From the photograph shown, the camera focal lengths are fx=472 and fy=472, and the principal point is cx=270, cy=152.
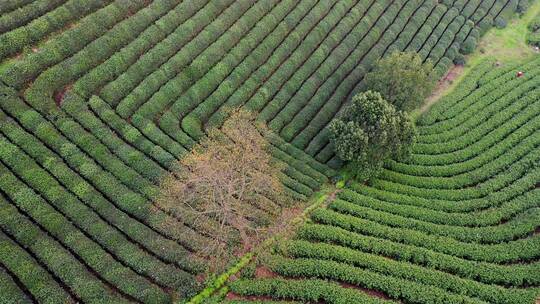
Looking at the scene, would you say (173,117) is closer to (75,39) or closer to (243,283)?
(75,39)

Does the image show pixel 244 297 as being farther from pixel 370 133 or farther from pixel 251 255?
pixel 370 133

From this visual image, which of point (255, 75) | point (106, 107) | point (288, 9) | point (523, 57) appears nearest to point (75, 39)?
point (106, 107)

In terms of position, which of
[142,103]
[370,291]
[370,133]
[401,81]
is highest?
[401,81]

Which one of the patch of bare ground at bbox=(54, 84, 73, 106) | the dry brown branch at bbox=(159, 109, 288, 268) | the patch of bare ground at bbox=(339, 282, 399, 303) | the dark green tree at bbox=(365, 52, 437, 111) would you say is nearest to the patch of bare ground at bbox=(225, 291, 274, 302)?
the dry brown branch at bbox=(159, 109, 288, 268)

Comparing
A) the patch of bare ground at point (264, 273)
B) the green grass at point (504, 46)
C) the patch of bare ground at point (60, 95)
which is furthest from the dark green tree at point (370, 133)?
the patch of bare ground at point (60, 95)

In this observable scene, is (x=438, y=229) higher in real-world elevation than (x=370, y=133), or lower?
lower

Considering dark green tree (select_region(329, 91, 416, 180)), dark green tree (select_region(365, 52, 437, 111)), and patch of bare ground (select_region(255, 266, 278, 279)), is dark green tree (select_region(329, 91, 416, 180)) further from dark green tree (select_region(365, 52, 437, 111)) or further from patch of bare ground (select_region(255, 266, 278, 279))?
patch of bare ground (select_region(255, 266, 278, 279))

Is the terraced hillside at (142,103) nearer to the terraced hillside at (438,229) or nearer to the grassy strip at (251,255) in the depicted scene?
the grassy strip at (251,255)

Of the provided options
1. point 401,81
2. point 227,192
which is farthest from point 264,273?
point 401,81
